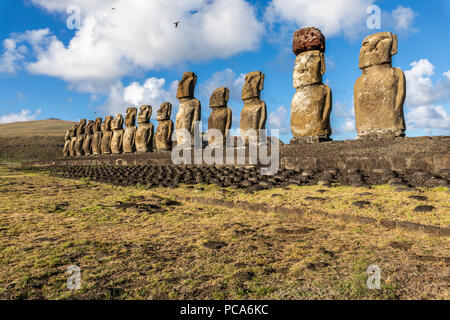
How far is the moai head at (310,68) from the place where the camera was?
334 inches

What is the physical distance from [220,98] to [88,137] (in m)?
14.1

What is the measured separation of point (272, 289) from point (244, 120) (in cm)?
845

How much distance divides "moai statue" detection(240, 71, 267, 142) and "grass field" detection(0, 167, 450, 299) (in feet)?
19.0

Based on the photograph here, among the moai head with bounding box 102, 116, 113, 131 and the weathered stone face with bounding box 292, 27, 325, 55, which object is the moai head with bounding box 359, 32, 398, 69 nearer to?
the weathered stone face with bounding box 292, 27, 325, 55

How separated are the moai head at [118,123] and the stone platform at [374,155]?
11.9 meters

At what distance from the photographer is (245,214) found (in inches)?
156

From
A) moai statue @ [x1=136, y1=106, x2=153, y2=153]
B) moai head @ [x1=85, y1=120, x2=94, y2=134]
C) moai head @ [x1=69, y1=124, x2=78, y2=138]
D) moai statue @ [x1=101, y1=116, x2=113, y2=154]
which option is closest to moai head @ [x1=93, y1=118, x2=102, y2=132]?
moai head @ [x1=85, y1=120, x2=94, y2=134]

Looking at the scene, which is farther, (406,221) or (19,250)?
(406,221)

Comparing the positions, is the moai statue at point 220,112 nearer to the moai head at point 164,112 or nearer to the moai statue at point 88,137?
the moai head at point 164,112

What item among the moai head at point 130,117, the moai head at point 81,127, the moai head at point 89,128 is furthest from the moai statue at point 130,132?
the moai head at point 81,127

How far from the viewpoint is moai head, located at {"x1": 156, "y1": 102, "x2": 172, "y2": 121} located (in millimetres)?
14016

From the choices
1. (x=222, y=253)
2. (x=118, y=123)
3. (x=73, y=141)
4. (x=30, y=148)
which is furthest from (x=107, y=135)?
(x=30, y=148)

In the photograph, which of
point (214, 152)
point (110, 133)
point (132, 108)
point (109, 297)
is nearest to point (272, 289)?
point (109, 297)
